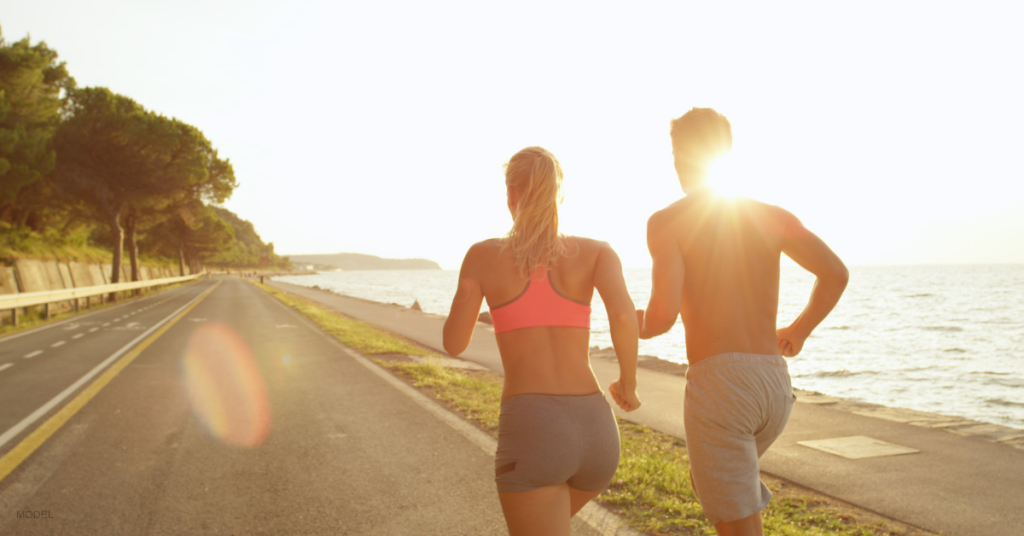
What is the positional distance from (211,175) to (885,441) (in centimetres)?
4722

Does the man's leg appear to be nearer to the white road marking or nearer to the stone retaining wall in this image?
the white road marking

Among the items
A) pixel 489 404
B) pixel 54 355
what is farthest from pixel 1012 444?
pixel 54 355

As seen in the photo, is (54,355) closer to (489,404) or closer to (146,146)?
(489,404)

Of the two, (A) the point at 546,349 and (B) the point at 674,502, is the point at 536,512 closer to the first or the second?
(A) the point at 546,349

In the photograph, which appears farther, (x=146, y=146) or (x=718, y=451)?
(x=146, y=146)

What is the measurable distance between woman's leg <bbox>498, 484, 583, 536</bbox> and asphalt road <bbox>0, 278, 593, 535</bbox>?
190 centimetres

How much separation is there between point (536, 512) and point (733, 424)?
2.50 feet

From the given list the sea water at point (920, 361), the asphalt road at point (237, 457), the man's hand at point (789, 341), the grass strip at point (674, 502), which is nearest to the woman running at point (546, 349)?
the man's hand at point (789, 341)

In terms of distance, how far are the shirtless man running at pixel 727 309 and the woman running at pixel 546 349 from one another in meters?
0.26

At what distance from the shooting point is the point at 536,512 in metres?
2.14

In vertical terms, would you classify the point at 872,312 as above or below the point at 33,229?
below

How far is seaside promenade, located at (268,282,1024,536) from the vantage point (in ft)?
14.3

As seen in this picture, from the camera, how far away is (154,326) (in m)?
17.5

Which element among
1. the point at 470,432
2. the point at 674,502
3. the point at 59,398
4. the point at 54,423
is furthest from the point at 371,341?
the point at 674,502
